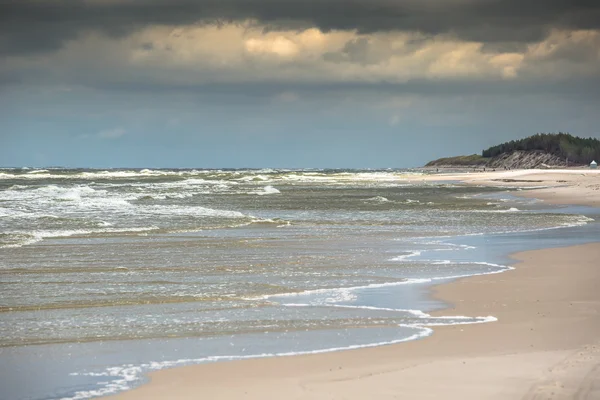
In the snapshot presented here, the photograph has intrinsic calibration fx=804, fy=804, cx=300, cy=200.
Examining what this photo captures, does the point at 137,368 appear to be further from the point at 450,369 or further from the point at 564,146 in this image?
the point at 564,146

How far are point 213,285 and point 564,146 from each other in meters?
171

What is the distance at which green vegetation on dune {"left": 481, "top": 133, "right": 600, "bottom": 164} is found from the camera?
168 m

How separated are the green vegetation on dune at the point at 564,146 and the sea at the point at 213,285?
145 meters

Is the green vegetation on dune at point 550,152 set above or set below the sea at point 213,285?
above

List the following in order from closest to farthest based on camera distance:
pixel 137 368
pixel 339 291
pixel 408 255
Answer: pixel 137 368 < pixel 339 291 < pixel 408 255

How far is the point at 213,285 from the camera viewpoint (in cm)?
1460

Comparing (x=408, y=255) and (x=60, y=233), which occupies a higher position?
(x=60, y=233)

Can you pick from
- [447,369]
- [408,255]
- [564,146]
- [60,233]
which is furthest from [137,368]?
[564,146]

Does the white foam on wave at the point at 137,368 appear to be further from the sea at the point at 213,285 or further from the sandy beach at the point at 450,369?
the sandy beach at the point at 450,369

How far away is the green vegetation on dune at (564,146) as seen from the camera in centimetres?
16812

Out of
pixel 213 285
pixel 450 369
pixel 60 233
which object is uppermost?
pixel 60 233

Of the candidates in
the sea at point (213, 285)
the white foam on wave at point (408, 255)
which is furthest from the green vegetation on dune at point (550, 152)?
the white foam on wave at point (408, 255)

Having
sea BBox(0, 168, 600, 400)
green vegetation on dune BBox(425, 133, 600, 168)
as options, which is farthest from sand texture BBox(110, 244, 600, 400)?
green vegetation on dune BBox(425, 133, 600, 168)

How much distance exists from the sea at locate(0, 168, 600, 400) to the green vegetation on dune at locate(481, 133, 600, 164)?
145 meters
